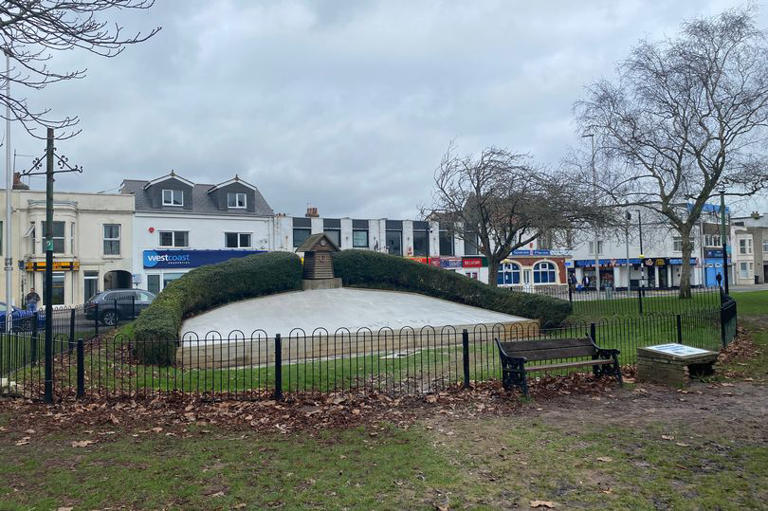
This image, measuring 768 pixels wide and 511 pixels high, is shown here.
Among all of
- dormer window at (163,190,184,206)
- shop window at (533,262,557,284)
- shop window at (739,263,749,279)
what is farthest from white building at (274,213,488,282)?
shop window at (739,263,749,279)

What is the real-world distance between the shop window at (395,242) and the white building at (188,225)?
10.9 metres

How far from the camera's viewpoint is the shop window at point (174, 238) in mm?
37000

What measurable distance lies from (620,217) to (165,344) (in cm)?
2048

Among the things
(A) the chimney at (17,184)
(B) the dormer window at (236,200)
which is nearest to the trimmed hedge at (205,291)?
(B) the dormer window at (236,200)

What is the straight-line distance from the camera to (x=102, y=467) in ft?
18.0

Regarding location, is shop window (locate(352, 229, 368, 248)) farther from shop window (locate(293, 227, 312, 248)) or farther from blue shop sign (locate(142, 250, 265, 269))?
blue shop sign (locate(142, 250, 265, 269))

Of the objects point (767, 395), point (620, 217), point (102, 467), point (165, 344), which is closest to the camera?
point (102, 467)

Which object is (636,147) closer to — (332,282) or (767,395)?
(332,282)

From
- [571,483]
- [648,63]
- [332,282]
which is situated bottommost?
[571,483]

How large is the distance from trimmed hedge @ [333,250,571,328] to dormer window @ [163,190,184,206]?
20047 mm

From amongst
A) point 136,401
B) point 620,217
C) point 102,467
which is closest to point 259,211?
point 620,217

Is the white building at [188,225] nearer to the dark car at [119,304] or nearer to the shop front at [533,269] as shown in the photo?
the dark car at [119,304]

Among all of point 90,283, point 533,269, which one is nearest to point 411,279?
point 90,283

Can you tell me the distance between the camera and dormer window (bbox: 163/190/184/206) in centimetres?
3784
